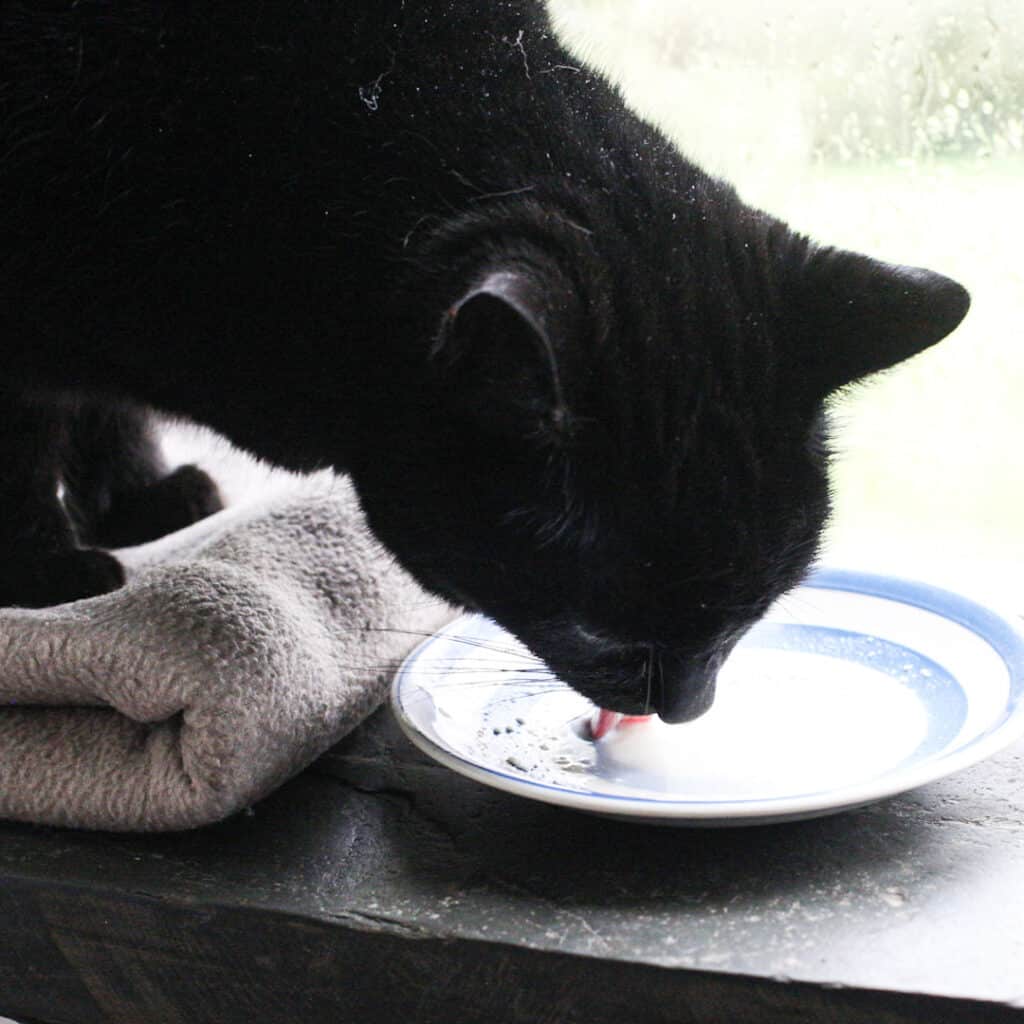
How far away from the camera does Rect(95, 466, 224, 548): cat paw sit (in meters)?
1.29

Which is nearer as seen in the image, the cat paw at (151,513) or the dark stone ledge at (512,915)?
the dark stone ledge at (512,915)

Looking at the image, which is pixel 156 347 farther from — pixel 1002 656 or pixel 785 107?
pixel 785 107

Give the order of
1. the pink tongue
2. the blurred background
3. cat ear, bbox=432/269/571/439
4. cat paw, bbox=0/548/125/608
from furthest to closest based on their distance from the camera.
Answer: the blurred background, cat paw, bbox=0/548/125/608, the pink tongue, cat ear, bbox=432/269/571/439

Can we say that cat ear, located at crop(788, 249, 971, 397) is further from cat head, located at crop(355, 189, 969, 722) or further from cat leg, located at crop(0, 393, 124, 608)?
cat leg, located at crop(0, 393, 124, 608)

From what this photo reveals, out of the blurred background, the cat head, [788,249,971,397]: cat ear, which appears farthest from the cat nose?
the blurred background

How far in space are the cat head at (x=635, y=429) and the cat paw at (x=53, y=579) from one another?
13.2 inches

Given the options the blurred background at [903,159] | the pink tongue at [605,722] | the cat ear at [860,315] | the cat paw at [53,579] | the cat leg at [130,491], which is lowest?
the cat paw at [53,579]

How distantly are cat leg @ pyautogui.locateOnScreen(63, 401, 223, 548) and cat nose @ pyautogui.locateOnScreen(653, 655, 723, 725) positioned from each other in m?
0.63

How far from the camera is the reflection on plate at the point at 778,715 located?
753 millimetres

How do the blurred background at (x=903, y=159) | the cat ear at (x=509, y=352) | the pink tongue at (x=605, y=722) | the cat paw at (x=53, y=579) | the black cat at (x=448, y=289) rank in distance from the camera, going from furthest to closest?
the blurred background at (x=903, y=159) → the cat paw at (x=53, y=579) → the pink tongue at (x=605, y=722) → the black cat at (x=448, y=289) → the cat ear at (x=509, y=352)

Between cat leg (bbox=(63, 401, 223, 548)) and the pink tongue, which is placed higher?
the pink tongue

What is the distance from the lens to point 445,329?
0.63 m

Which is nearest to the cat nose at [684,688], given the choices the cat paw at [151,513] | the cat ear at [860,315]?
the cat ear at [860,315]

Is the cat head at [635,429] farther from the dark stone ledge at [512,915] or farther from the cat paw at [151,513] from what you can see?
the cat paw at [151,513]
